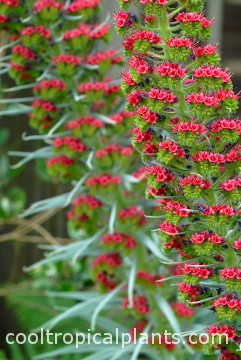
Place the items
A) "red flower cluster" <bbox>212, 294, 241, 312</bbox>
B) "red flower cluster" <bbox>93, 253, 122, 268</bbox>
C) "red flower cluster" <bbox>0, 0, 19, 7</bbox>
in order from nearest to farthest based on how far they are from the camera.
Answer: "red flower cluster" <bbox>212, 294, 241, 312</bbox> → "red flower cluster" <bbox>0, 0, 19, 7</bbox> → "red flower cluster" <bbox>93, 253, 122, 268</bbox>

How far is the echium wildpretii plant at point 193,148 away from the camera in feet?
2.15

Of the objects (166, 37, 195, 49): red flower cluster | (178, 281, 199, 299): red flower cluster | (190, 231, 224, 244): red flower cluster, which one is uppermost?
(166, 37, 195, 49): red flower cluster

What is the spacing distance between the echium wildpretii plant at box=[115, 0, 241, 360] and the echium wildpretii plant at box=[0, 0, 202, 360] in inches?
21.9


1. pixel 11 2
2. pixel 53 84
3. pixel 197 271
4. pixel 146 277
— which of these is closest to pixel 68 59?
pixel 53 84

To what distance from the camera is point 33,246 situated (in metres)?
2.51

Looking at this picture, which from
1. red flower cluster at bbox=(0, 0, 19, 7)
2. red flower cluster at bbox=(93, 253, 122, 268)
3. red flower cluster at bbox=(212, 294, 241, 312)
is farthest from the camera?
red flower cluster at bbox=(93, 253, 122, 268)

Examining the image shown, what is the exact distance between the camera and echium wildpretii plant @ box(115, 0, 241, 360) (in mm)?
654

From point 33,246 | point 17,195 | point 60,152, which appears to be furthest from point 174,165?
point 33,246

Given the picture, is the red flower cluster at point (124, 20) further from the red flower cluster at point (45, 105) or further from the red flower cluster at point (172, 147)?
the red flower cluster at point (45, 105)

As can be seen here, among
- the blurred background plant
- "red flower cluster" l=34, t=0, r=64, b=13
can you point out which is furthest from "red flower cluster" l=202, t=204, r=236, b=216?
"red flower cluster" l=34, t=0, r=64, b=13

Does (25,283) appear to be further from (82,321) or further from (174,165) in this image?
(174,165)

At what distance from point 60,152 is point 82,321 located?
830mm

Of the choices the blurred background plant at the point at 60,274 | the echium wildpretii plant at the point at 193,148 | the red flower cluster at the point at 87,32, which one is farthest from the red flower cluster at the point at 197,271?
the red flower cluster at the point at 87,32

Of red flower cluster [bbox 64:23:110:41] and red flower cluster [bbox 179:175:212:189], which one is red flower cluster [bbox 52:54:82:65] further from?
red flower cluster [bbox 179:175:212:189]
